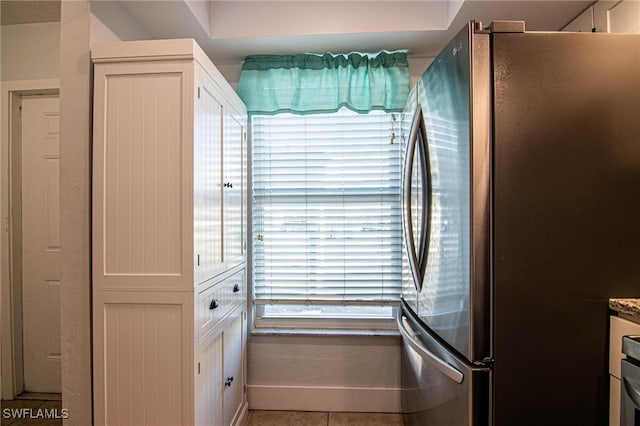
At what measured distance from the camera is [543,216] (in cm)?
110

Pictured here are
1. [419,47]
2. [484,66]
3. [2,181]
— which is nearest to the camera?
[484,66]

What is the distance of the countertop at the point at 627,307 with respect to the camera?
1002 mm

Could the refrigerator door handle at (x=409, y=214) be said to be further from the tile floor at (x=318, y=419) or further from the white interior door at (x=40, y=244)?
the white interior door at (x=40, y=244)

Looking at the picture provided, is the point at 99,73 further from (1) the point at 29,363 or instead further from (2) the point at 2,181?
(1) the point at 29,363

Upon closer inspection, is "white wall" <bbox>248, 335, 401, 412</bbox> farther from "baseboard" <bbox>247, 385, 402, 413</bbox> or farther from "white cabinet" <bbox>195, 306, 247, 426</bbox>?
"white cabinet" <bbox>195, 306, 247, 426</bbox>

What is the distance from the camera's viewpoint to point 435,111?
1.32 meters

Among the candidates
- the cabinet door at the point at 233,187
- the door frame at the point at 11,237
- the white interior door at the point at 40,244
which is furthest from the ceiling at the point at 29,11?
the cabinet door at the point at 233,187

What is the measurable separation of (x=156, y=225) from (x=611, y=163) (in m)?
1.69

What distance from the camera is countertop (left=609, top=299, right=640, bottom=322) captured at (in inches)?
39.4

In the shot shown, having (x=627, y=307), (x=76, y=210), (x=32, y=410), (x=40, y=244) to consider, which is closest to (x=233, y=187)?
(x=76, y=210)

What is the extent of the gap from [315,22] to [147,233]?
149 cm

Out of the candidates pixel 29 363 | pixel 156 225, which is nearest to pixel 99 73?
pixel 156 225

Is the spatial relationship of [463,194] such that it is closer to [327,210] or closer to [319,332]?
[327,210]

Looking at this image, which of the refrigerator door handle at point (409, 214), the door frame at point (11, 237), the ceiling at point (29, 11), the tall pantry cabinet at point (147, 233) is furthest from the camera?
the door frame at point (11, 237)
